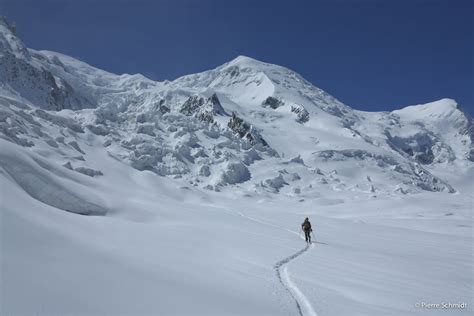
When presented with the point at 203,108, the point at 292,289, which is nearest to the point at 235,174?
the point at 203,108

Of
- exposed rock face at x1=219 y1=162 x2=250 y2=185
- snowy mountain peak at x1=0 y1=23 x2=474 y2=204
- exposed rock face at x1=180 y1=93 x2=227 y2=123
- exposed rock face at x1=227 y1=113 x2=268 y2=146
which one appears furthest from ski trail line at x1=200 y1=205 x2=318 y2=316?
exposed rock face at x1=180 y1=93 x2=227 y2=123

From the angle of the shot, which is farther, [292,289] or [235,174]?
[235,174]

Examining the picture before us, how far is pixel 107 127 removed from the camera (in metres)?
135

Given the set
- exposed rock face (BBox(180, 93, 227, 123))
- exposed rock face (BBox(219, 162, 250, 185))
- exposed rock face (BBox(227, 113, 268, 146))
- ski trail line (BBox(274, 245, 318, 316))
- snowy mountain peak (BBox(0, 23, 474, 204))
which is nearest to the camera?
ski trail line (BBox(274, 245, 318, 316))

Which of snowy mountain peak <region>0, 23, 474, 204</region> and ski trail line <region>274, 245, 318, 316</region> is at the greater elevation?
snowy mountain peak <region>0, 23, 474, 204</region>

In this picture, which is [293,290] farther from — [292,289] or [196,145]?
[196,145]

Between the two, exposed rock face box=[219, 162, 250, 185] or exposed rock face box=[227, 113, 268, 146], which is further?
exposed rock face box=[227, 113, 268, 146]

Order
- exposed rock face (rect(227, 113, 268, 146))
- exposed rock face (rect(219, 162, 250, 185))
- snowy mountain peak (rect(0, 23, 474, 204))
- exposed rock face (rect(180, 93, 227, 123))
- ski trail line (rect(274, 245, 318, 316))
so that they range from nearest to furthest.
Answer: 1. ski trail line (rect(274, 245, 318, 316))
2. snowy mountain peak (rect(0, 23, 474, 204))
3. exposed rock face (rect(219, 162, 250, 185))
4. exposed rock face (rect(227, 113, 268, 146))
5. exposed rock face (rect(180, 93, 227, 123))

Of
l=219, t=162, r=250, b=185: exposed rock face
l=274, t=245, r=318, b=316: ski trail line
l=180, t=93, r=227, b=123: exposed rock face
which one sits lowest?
l=274, t=245, r=318, b=316: ski trail line

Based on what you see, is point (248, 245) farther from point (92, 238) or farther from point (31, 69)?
point (31, 69)

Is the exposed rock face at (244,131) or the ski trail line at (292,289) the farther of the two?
the exposed rock face at (244,131)

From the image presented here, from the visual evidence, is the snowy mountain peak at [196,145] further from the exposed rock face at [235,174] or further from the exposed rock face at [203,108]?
the exposed rock face at [203,108]

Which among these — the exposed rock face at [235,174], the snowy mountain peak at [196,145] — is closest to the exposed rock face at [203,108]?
the snowy mountain peak at [196,145]

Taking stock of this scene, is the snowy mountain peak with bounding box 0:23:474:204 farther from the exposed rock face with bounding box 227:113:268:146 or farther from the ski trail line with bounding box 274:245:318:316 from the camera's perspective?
the ski trail line with bounding box 274:245:318:316
